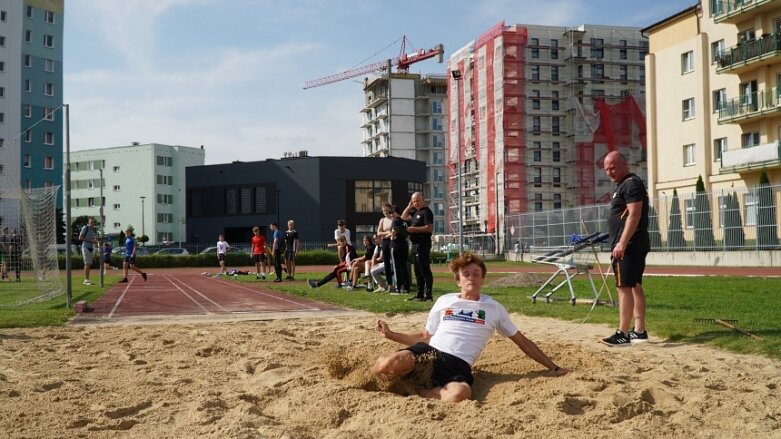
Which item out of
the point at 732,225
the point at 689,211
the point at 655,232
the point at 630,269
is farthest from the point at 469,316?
the point at 655,232

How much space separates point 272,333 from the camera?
8.46 metres

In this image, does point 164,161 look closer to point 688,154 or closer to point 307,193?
point 307,193

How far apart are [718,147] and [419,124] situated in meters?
77.4

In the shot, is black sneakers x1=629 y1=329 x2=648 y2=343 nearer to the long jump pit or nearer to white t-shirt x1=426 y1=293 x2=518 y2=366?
white t-shirt x1=426 y1=293 x2=518 y2=366

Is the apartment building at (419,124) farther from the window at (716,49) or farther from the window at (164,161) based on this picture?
the window at (716,49)

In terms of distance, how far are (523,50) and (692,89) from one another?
36.2 m

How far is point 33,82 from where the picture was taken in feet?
216

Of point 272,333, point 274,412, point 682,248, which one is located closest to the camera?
point 274,412

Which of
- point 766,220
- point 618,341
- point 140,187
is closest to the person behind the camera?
point 618,341

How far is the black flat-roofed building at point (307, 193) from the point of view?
71062 millimetres

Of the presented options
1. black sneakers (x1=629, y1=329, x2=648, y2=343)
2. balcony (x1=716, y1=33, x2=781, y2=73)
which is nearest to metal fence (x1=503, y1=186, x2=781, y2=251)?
balcony (x1=716, y1=33, x2=781, y2=73)

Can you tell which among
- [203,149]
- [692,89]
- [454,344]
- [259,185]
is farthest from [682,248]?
[203,149]

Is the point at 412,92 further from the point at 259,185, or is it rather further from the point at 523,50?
the point at 259,185

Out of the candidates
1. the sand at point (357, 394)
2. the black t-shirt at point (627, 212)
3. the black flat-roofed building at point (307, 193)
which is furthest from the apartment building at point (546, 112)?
the sand at point (357, 394)
